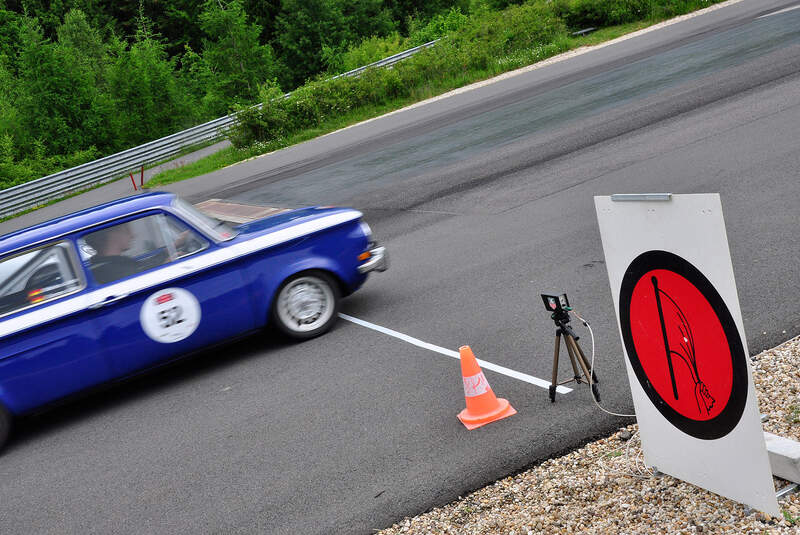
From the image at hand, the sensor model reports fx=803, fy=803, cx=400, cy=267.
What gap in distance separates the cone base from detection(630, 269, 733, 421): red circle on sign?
158 centimetres

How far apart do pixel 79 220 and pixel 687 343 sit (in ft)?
17.3

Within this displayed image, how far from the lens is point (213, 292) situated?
708 cm

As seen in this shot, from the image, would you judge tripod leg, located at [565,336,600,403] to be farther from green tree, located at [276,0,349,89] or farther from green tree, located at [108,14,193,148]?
green tree, located at [276,0,349,89]

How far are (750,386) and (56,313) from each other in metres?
5.37

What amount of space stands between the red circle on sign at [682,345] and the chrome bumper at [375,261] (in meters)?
4.04

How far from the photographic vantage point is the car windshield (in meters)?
7.24

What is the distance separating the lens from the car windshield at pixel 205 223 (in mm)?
7237

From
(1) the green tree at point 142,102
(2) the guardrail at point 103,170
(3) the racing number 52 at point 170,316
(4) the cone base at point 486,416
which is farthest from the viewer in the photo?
(1) the green tree at point 142,102

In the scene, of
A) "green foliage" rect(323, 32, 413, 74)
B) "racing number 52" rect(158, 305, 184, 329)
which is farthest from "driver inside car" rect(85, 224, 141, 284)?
"green foliage" rect(323, 32, 413, 74)

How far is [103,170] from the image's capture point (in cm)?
3144

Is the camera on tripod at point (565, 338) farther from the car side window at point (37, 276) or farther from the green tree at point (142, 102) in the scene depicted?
the green tree at point (142, 102)

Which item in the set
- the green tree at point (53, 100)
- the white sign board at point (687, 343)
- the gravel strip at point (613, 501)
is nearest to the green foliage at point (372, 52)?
the green tree at point (53, 100)

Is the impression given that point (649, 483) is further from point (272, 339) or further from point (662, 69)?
point (662, 69)

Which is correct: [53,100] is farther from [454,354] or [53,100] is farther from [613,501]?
[613,501]
